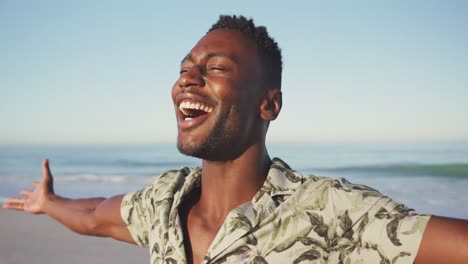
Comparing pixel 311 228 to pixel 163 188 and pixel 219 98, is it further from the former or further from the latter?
pixel 163 188

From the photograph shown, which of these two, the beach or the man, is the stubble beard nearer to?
the man

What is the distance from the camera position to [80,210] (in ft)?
10.6

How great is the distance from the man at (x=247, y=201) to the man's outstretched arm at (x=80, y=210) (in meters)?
0.07

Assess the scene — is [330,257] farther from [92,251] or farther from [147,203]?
[92,251]

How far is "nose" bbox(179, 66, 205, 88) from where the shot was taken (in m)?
2.27

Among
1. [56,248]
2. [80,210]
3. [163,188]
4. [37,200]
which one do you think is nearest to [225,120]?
[163,188]

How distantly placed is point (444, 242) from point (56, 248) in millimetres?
5394

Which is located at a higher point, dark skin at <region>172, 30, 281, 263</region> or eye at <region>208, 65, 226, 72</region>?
eye at <region>208, 65, 226, 72</region>

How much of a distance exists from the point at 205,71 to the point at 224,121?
0.86 feet

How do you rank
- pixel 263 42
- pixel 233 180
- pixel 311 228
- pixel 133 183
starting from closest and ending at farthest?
1. pixel 311 228
2. pixel 233 180
3. pixel 263 42
4. pixel 133 183

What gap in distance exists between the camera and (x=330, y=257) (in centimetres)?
198

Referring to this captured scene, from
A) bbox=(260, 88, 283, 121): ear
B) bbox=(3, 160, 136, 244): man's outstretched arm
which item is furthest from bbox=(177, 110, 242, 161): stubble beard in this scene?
bbox=(3, 160, 136, 244): man's outstretched arm

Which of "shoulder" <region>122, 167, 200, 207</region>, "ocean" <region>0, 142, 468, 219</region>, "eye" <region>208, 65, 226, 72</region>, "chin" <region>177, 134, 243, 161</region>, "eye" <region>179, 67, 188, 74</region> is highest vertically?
"eye" <region>208, 65, 226, 72</region>

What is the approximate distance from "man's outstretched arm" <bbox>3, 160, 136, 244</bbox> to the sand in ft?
7.81
